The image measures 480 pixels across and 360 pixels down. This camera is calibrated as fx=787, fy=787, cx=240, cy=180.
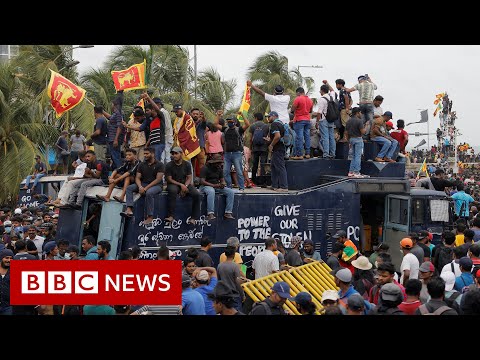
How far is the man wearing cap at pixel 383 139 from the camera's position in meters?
14.8

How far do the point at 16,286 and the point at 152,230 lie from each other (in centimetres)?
384

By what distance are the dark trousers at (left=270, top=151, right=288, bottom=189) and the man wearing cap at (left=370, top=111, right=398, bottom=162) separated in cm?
209

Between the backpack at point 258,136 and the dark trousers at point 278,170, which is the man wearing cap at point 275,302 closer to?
the dark trousers at point 278,170

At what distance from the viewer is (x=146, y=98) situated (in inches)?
506

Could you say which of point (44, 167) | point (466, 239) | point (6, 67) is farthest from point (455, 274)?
point (6, 67)

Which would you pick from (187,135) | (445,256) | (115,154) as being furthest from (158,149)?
(445,256)

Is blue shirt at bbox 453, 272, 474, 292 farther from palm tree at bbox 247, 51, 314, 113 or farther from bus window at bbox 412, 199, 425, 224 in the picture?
palm tree at bbox 247, 51, 314, 113

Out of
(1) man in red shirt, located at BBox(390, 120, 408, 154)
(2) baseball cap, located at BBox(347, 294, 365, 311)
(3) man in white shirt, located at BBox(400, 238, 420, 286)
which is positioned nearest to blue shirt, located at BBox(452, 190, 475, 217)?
(1) man in red shirt, located at BBox(390, 120, 408, 154)

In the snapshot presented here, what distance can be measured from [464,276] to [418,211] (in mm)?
4251

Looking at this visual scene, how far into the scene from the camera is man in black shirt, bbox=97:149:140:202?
39.1ft

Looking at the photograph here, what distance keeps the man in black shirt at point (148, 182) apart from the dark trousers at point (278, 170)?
98.0 inches

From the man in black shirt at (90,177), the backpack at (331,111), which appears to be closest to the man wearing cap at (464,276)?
the backpack at (331,111)
